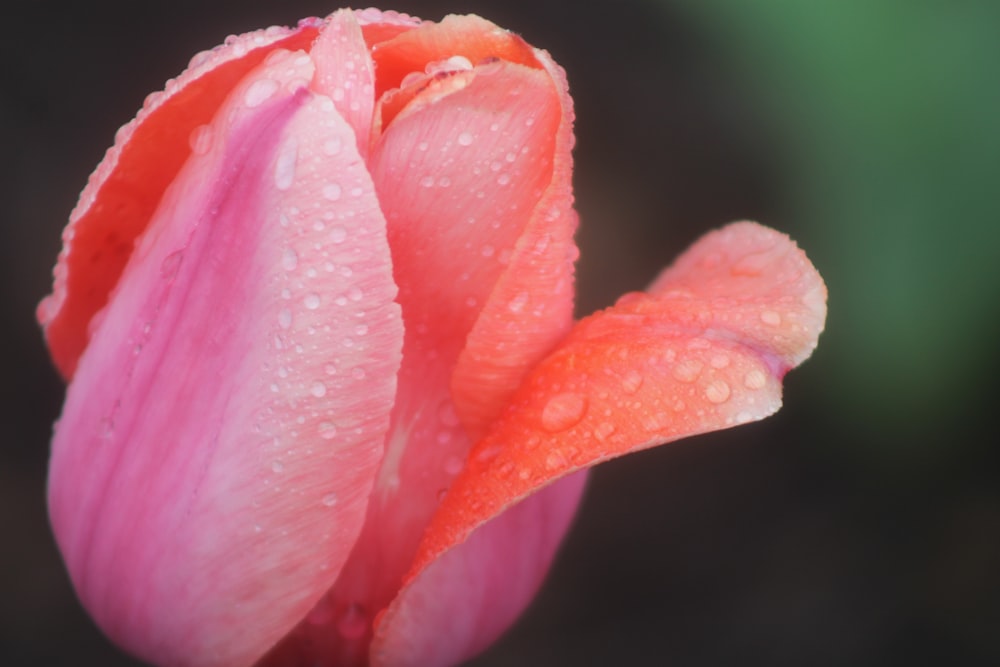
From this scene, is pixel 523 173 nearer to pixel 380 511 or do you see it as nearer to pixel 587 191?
pixel 380 511

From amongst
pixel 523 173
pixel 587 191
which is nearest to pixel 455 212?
pixel 523 173

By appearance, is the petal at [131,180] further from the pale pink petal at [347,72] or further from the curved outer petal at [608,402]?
the curved outer petal at [608,402]

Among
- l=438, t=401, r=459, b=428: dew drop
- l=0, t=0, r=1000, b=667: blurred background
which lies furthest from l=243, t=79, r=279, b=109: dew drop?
l=0, t=0, r=1000, b=667: blurred background

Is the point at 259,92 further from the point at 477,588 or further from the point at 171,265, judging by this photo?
the point at 477,588

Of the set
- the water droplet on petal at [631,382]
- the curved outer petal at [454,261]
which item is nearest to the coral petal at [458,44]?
the curved outer petal at [454,261]

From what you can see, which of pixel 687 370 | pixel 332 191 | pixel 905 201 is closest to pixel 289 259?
pixel 332 191
